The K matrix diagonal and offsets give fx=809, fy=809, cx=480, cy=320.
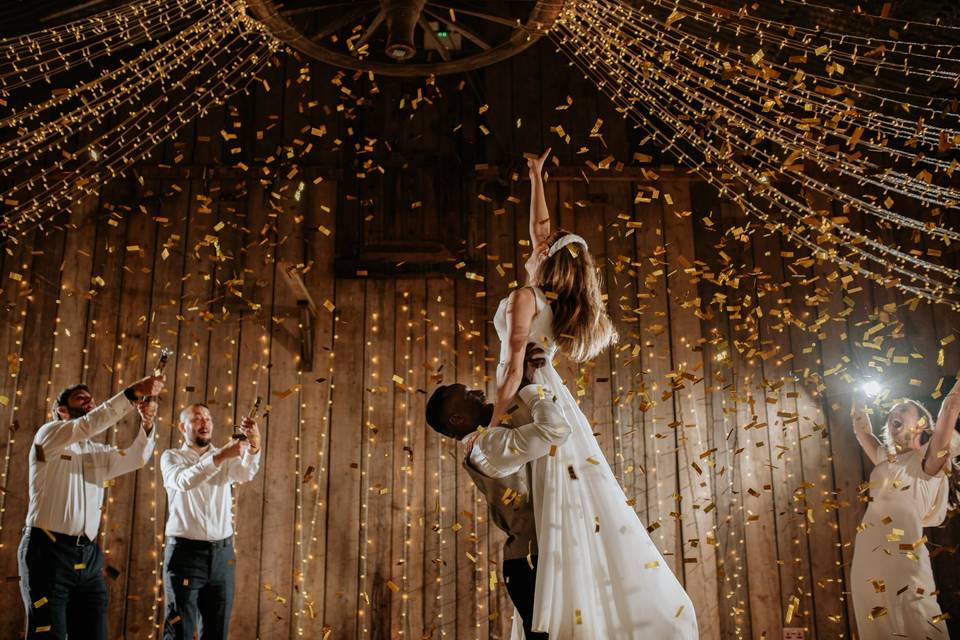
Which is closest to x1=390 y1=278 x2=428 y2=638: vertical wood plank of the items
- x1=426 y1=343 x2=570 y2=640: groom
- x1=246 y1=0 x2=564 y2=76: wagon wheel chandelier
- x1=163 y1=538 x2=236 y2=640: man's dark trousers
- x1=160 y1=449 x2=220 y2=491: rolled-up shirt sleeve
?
x1=163 y1=538 x2=236 y2=640: man's dark trousers

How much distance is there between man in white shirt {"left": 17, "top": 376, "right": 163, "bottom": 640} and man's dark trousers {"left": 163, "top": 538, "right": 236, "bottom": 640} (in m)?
0.35

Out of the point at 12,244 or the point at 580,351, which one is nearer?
the point at 580,351

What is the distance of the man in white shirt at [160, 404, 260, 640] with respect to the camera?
3.93 metres

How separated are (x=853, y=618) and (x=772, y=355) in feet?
5.42

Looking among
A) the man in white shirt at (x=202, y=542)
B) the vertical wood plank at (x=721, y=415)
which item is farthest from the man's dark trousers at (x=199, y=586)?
the vertical wood plank at (x=721, y=415)

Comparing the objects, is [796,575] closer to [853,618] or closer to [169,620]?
[853,618]

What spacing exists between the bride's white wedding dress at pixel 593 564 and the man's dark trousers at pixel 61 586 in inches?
100.0

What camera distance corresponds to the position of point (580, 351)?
2.84 m

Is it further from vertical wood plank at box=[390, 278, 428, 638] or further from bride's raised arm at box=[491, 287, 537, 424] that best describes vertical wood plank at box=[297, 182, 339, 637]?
bride's raised arm at box=[491, 287, 537, 424]

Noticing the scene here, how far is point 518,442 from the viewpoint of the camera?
235 centimetres

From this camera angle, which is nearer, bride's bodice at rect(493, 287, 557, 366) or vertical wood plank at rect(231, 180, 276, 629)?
bride's bodice at rect(493, 287, 557, 366)

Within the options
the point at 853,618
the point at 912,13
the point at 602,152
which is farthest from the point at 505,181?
the point at 853,618

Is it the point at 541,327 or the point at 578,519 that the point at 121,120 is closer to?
the point at 541,327

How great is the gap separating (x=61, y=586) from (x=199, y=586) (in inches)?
24.2
